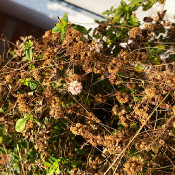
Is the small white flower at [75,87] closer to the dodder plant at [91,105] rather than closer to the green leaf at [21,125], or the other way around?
the dodder plant at [91,105]

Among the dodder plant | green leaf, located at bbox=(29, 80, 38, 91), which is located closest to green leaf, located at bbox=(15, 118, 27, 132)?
the dodder plant

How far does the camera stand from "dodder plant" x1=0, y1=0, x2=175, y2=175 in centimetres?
70

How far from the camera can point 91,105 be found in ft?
3.06

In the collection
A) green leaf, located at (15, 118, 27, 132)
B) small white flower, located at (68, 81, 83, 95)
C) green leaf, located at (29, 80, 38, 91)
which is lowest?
green leaf, located at (15, 118, 27, 132)

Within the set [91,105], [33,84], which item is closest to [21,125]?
[33,84]

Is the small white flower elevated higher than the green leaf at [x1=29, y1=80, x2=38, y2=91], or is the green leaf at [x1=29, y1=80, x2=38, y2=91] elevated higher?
the small white flower

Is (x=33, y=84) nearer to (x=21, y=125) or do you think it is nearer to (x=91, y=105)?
(x=21, y=125)

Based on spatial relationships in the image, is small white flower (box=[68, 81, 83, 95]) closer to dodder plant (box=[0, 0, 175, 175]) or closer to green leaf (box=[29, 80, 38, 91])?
dodder plant (box=[0, 0, 175, 175])

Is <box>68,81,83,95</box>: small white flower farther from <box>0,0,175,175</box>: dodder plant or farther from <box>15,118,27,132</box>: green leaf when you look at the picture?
<box>15,118,27,132</box>: green leaf

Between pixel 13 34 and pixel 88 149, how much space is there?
93cm

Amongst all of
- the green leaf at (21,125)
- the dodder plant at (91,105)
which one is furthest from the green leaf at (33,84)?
the green leaf at (21,125)

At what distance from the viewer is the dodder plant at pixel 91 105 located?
702 mm

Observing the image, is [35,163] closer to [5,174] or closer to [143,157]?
[5,174]

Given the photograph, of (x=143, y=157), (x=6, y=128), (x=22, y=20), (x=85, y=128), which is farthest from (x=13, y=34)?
(x=143, y=157)
